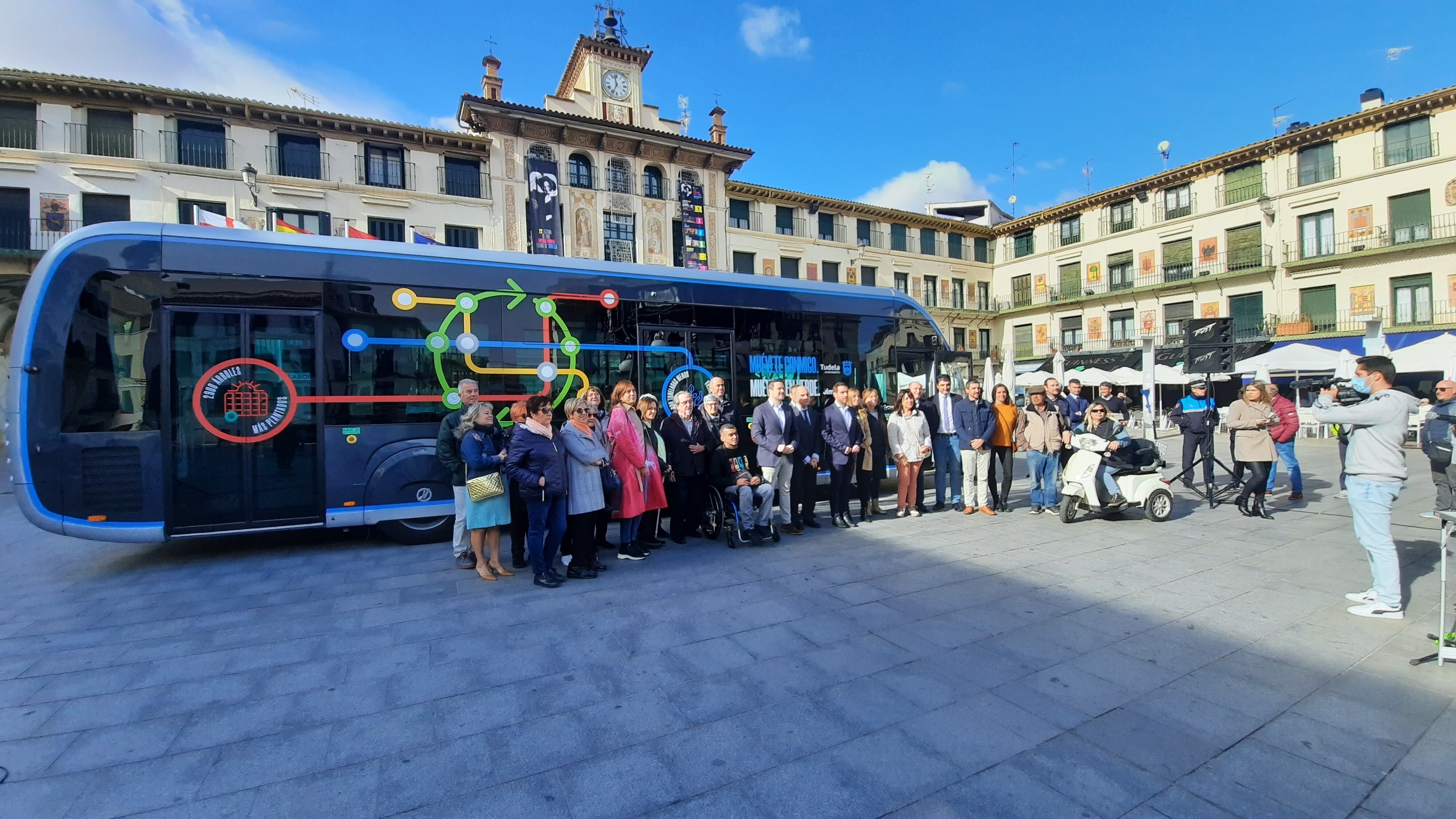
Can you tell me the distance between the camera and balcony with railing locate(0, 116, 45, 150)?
19.4 metres

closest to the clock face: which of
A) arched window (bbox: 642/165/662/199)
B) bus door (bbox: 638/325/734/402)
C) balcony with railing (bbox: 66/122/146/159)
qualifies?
arched window (bbox: 642/165/662/199)

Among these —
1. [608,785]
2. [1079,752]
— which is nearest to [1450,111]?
[1079,752]

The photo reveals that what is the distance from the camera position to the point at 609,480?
19.5 feet

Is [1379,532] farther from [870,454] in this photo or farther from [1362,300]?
[1362,300]

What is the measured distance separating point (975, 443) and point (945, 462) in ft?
2.24

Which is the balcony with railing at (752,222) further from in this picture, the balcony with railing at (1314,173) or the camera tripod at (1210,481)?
the balcony with railing at (1314,173)

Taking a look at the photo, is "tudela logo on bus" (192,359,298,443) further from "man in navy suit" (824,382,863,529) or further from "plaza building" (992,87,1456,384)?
"plaza building" (992,87,1456,384)

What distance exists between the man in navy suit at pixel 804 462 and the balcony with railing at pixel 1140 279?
34.2 m

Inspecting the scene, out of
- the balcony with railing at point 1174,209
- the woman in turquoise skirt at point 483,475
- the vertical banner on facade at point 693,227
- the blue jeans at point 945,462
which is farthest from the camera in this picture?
the balcony with railing at point 1174,209

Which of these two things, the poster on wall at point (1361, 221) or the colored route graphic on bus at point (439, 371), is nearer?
the colored route graphic on bus at point (439, 371)

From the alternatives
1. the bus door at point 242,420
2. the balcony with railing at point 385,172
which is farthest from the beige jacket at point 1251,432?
the balcony with railing at point 385,172

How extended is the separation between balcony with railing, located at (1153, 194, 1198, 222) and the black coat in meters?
37.4

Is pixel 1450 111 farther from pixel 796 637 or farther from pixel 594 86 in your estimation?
pixel 796 637

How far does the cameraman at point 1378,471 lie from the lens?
4.40m
